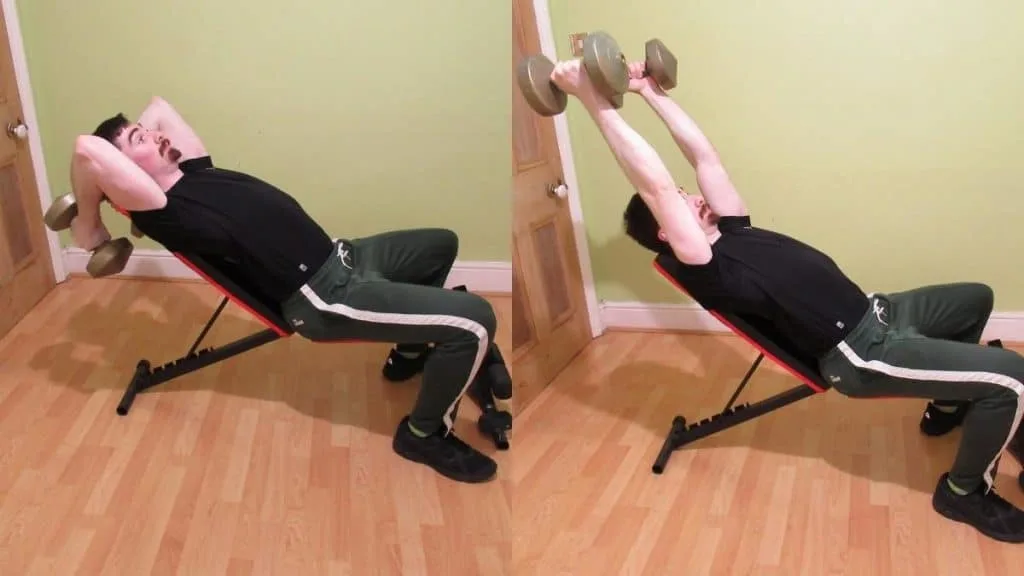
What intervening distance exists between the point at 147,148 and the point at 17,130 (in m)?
0.55

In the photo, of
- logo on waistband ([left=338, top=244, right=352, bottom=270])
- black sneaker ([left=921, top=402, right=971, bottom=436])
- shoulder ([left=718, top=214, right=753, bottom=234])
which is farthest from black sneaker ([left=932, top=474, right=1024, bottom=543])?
logo on waistband ([left=338, top=244, right=352, bottom=270])

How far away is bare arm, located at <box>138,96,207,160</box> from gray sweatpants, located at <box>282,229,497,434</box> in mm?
454

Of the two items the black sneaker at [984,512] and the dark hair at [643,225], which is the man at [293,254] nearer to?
the dark hair at [643,225]

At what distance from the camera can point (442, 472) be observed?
6.38ft

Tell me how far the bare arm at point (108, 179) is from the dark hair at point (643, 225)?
1128 millimetres

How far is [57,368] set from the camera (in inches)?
89.7

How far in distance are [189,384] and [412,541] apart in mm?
910

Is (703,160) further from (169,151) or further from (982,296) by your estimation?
(169,151)

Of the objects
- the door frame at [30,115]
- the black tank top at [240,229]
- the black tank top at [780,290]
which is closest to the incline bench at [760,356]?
the black tank top at [780,290]

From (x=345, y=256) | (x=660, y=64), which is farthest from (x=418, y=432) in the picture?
(x=660, y=64)

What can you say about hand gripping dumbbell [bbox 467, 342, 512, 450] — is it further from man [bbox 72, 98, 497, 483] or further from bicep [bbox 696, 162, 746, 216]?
bicep [bbox 696, 162, 746, 216]

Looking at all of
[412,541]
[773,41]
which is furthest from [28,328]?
[773,41]

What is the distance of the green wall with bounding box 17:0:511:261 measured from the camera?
1.92m

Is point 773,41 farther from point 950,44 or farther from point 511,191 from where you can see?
point 511,191
